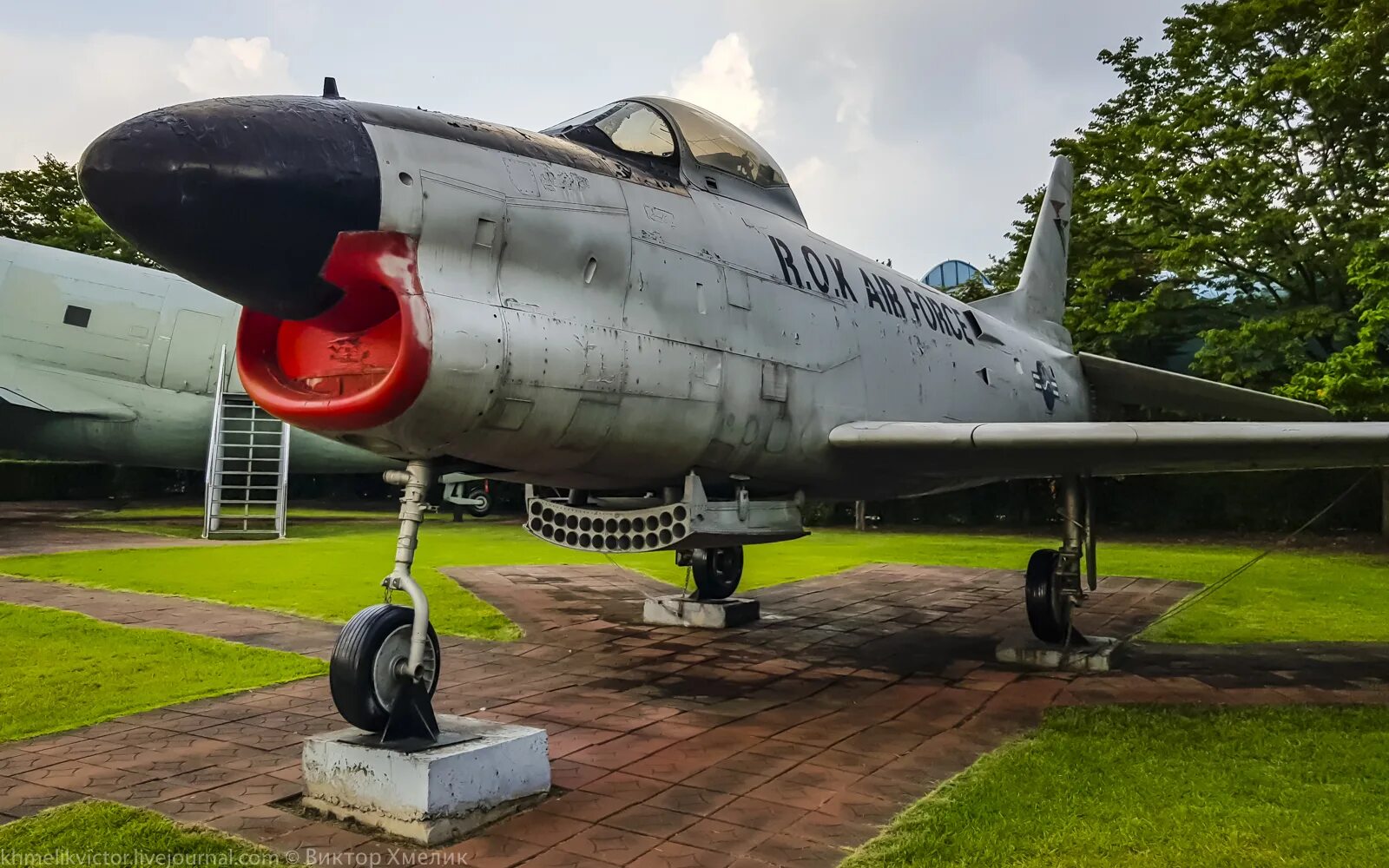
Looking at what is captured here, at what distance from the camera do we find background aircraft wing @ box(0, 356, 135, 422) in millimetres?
15695

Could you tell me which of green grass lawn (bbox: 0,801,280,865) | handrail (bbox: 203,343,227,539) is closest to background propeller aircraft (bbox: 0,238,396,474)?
handrail (bbox: 203,343,227,539)

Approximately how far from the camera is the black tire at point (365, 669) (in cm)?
364

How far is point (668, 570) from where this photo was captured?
44.2 feet

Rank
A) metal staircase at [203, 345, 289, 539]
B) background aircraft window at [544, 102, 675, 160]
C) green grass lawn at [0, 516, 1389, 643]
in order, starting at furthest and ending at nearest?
metal staircase at [203, 345, 289, 539]
green grass lawn at [0, 516, 1389, 643]
background aircraft window at [544, 102, 675, 160]

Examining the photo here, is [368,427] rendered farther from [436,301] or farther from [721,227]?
[721,227]

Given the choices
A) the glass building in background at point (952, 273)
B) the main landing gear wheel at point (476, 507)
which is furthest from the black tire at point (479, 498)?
the glass building in background at point (952, 273)

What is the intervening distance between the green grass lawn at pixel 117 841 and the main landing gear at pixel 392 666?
24.4 inches

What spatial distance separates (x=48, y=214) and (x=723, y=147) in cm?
3757

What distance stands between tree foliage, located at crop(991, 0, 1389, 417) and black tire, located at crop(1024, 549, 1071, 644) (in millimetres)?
10386

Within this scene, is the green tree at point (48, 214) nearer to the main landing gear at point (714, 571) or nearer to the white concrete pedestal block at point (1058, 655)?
the main landing gear at point (714, 571)

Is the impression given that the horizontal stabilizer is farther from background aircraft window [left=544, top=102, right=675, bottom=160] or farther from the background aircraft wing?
the background aircraft wing

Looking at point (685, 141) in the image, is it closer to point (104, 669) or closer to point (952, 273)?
point (104, 669)

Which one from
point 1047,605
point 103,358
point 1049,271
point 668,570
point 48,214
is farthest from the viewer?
point 48,214

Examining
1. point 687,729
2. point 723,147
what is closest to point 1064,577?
point 687,729
